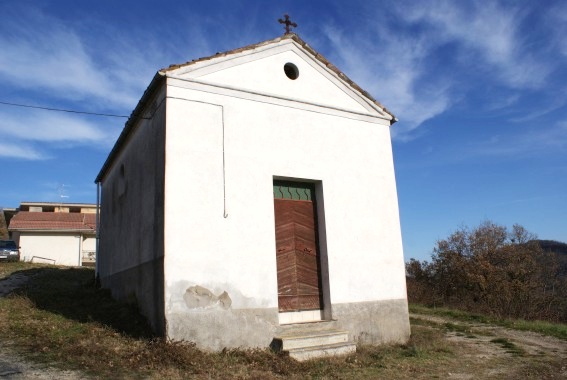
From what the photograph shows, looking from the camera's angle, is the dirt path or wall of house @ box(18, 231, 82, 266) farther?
wall of house @ box(18, 231, 82, 266)

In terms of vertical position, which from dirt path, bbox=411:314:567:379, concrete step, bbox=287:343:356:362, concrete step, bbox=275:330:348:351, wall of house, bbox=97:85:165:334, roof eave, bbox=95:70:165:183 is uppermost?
roof eave, bbox=95:70:165:183

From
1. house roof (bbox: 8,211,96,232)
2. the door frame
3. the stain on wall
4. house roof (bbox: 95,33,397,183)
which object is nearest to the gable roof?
house roof (bbox: 95,33,397,183)

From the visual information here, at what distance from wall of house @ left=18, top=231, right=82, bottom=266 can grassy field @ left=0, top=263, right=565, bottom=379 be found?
21.1m

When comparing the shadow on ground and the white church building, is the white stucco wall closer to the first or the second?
the white church building

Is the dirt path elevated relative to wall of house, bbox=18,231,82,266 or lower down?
lower down

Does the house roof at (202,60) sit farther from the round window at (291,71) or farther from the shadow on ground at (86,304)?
the shadow on ground at (86,304)

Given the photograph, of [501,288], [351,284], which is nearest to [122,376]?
[351,284]

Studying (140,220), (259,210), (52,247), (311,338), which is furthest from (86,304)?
(52,247)

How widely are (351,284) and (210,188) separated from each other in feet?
12.1

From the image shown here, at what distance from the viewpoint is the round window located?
33.0 ft

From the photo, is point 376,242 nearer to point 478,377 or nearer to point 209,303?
point 478,377

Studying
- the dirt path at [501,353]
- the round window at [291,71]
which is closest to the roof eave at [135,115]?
the round window at [291,71]

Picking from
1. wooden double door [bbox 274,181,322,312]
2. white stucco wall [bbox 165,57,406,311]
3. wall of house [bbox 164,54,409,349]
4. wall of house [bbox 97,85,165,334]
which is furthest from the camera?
wooden double door [bbox 274,181,322,312]

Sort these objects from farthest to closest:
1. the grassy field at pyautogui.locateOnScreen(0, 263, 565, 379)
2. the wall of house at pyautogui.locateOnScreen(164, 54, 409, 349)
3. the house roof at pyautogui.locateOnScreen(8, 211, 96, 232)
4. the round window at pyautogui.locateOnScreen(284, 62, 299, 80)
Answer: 1. the house roof at pyautogui.locateOnScreen(8, 211, 96, 232)
2. the round window at pyautogui.locateOnScreen(284, 62, 299, 80)
3. the wall of house at pyautogui.locateOnScreen(164, 54, 409, 349)
4. the grassy field at pyautogui.locateOnScreen(0, 263, 565, 379)
